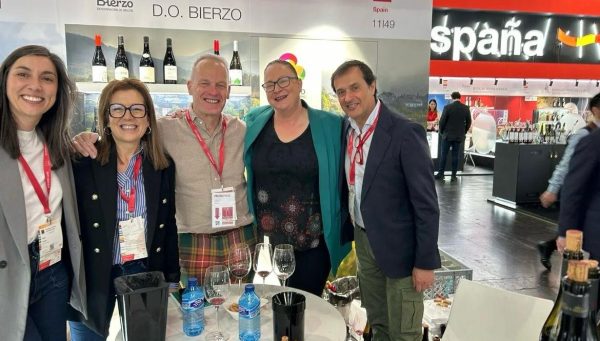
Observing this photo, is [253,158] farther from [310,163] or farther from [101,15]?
[101,15]

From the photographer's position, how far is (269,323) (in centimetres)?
163

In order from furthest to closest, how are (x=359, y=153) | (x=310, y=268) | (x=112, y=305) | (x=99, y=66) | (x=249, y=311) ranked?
(x=99, y=66)
(x=310, y=268)
(x=359, y=153)
(x=112, y=305)
(x=249, y=311)

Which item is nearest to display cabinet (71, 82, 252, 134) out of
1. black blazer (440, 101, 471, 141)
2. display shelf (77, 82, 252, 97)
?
display shelf (77, 82, 252, 97)

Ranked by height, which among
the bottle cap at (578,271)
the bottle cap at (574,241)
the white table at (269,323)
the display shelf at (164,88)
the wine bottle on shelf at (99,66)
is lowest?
the white table at (269,323)

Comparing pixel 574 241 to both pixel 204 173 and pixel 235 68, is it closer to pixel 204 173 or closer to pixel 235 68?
pixel 204 173

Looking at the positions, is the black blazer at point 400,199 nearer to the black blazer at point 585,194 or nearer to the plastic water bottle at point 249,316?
the plastic water bottle at point 249,316

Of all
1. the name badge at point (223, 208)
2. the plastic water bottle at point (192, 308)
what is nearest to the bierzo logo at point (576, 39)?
the name badge at point (223, 208)

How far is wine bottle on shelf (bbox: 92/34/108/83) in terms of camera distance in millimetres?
3447

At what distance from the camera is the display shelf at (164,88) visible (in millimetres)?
3379

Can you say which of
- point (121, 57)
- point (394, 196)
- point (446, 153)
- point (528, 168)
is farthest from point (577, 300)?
point (446, 153)

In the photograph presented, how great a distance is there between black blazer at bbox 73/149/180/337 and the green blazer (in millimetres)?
556

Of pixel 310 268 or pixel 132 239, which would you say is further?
pixel 310 268

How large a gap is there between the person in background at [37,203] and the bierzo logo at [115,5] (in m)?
2.02

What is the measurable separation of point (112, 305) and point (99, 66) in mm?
2135
